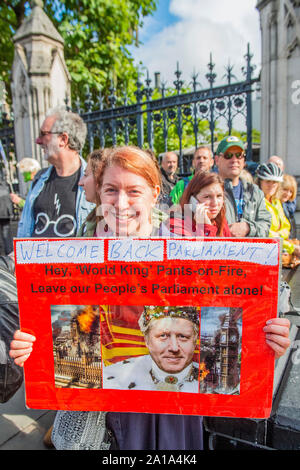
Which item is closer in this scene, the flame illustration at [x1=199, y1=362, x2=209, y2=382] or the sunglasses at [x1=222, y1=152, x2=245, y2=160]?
the flame illustration at [x1=199, y1=362, x2=209, y2=382]

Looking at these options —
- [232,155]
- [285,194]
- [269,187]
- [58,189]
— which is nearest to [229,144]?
[232,155]

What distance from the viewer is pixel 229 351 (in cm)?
113

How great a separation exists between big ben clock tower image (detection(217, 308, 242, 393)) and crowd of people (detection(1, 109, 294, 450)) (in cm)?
11

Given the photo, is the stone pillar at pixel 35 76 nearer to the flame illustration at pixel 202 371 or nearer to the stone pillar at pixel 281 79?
the stone pillar at pixel 281 79

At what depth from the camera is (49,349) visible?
1.21 m

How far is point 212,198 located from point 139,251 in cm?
106

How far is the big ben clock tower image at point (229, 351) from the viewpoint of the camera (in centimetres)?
111

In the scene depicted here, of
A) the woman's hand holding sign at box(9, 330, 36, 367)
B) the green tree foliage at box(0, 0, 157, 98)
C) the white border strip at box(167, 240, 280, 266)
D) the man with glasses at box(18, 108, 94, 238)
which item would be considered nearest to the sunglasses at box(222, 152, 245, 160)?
the man with glasses at box(18, 108, 94, 238)

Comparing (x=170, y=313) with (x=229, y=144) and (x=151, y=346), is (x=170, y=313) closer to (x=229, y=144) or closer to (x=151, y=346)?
(x=151, y=346)

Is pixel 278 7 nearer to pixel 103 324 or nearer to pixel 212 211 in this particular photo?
pixel 212 211

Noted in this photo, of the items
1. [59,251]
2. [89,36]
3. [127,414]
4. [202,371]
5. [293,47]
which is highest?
[89,36]

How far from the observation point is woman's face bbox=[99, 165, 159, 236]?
4.43ft

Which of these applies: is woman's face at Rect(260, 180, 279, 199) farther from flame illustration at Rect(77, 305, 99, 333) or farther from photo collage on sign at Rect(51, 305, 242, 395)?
flame illustration at Rect(77, 305, 99, 333)
